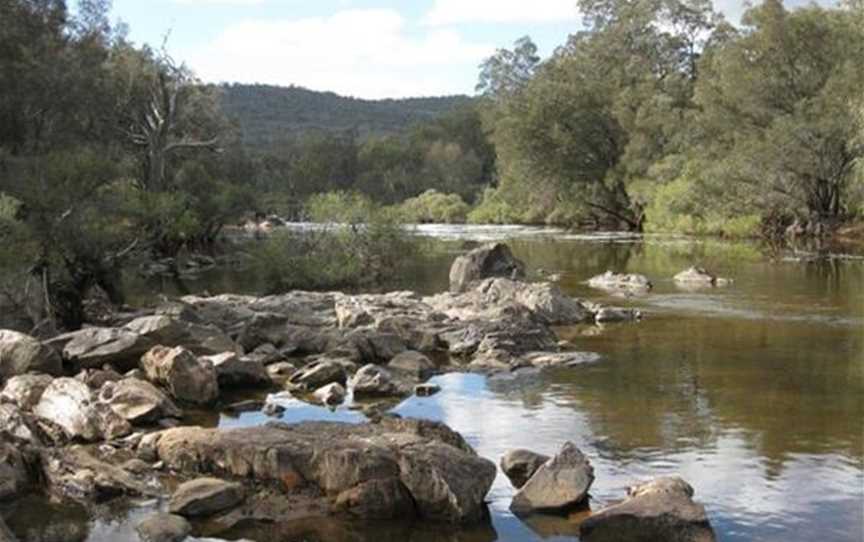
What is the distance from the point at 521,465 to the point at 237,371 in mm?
8441

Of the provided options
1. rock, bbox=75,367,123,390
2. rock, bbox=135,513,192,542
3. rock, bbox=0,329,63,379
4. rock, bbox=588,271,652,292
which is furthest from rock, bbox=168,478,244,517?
rock, bbox=588,271,652,292

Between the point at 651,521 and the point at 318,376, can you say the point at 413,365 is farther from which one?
the point at 651,521

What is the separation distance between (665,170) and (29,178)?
55443 mm

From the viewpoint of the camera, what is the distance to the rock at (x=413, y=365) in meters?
22.3

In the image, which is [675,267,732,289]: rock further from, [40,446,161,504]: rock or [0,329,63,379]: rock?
[40,446,161,504]: rock

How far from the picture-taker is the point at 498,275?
1550 inches

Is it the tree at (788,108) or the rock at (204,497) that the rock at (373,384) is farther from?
the tree at (788,108)

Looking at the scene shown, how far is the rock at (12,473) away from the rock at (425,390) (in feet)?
26.8

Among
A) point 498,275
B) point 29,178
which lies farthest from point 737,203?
point 29,178

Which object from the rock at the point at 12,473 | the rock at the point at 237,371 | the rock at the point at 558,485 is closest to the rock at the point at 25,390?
the rock at the point at 12,473

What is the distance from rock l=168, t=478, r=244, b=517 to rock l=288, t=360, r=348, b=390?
771 centimetres

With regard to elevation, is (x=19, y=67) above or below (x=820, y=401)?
above

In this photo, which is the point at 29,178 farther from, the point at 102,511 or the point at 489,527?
the point at 489,527

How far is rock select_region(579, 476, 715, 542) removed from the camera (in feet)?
37.6
